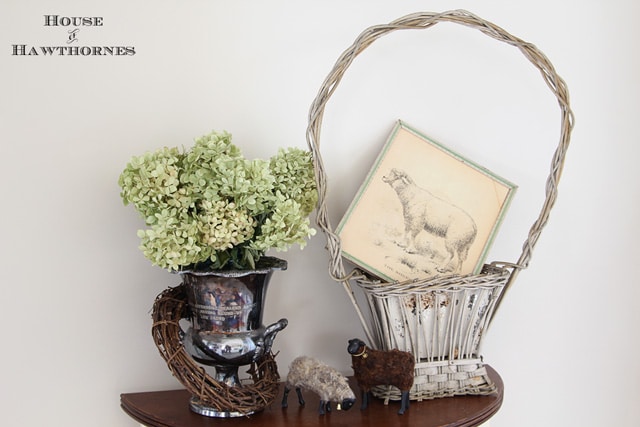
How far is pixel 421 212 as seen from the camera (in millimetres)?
1237

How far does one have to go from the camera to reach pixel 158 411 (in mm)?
1127

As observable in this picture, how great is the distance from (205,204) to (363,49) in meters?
0.36

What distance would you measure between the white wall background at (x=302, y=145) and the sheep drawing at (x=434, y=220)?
108mm

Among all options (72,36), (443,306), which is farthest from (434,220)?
(72,36)

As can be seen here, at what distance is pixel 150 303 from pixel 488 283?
59 cm

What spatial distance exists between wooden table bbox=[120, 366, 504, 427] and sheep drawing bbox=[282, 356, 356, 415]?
0.10 feet

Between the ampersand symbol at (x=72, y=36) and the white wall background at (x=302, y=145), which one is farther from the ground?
the ampersand symbol at (x=72, y=36)

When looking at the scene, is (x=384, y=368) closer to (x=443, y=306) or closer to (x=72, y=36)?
(x=443, y=306)

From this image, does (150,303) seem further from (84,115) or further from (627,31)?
(627,31)

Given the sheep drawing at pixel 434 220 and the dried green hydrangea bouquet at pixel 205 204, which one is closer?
the dried green hydrangea bouquet at pixel 205 204

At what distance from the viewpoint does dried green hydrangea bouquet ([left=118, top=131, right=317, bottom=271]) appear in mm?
1013

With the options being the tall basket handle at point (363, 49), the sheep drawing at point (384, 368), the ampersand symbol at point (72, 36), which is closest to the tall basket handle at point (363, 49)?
the tall basket handle at point (363, 49)

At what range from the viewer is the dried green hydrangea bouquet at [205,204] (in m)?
1.01

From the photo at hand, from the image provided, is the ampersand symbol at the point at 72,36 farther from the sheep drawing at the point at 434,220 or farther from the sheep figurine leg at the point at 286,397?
the sheep figurine leg at the point at 286,397
